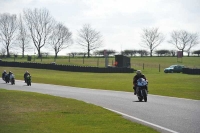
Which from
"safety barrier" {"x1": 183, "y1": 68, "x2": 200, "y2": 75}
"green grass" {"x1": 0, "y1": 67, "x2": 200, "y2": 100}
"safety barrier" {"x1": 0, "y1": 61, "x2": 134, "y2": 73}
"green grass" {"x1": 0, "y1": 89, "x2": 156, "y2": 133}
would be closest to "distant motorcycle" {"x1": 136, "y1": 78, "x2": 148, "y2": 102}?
"green grass" {"x1": 0, "y1": 67, "x2": 200, "y2": 100}

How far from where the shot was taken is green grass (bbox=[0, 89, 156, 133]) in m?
10.8

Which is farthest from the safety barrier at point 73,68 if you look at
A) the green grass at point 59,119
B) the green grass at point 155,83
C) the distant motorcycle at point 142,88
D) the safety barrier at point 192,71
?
the green grass at point 59,119

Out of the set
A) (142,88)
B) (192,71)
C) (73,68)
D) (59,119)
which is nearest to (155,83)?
(192,71)

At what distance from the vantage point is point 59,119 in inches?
501

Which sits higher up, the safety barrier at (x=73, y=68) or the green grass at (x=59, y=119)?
the safety barrier at (x=73, y=68)

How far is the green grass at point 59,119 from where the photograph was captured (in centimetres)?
1077

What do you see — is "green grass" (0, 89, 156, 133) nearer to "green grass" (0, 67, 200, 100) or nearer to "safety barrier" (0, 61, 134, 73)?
"green grass" (0, 67, 200, 100)

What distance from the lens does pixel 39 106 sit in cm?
1617

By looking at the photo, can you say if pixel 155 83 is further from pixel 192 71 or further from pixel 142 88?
pixel 142 88

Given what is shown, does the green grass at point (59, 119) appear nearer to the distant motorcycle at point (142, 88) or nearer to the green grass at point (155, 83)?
the distant motorcycle at point (142, 88)

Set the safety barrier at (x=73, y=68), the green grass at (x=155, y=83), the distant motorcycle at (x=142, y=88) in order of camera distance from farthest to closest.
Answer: the safety barrier at (x=73, y=68)
the green grass at (x=155, y=83)
the distant motorcycle at (x=142, y=88)

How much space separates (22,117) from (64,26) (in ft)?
373

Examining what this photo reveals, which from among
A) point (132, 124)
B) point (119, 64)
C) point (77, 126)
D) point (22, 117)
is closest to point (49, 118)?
point (22, 117)

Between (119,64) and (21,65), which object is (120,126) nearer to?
(119,64)
